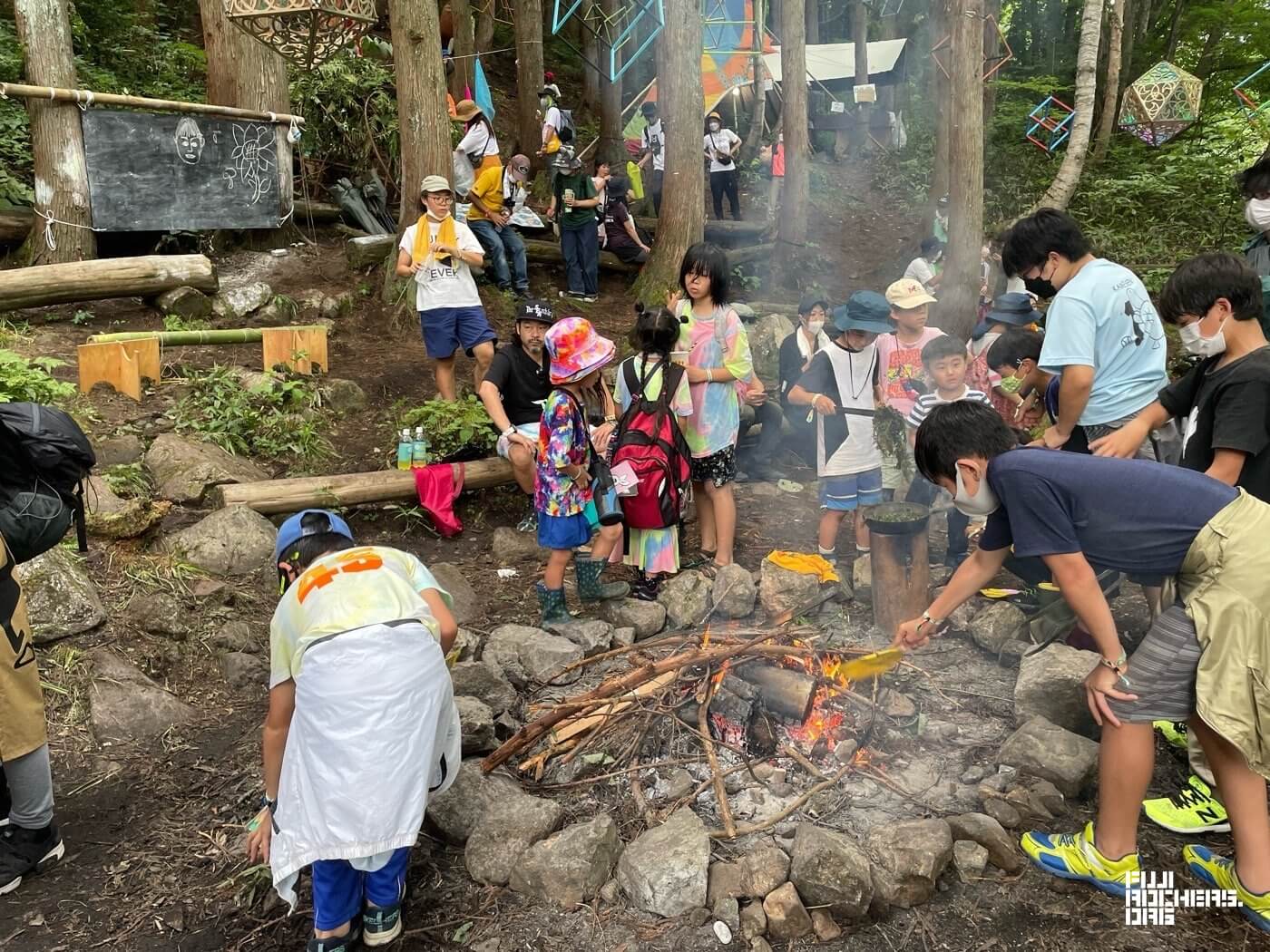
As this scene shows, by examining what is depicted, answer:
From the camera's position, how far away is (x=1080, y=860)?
3.39 metres

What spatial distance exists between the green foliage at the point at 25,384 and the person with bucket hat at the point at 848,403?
16.2 ft

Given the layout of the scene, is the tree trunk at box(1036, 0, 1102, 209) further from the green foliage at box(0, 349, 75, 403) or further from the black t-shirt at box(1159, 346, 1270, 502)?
the green foliage at box(0, 349, 75, 403)

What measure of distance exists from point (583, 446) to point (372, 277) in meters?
5.95

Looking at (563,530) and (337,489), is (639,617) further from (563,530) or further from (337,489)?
(337,489)

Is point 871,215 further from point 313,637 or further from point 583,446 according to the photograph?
point 313,637

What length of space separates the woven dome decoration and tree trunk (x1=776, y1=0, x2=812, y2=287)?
5170 mm

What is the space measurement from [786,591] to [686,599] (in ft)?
1.91

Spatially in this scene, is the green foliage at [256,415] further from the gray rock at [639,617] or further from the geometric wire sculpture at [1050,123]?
the geometric wire sculpture at [1050,123]

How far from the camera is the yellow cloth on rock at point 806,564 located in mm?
5414

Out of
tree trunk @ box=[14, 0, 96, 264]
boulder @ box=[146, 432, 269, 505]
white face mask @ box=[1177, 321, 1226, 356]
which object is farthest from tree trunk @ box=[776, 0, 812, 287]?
white face mask @ box=[1177, 321, 1226, 356]

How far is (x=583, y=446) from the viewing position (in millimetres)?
5355

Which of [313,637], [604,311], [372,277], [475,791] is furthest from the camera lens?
[604,311]

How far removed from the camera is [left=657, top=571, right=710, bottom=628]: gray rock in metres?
5.42

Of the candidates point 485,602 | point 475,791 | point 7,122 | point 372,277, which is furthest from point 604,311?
point 475,791
